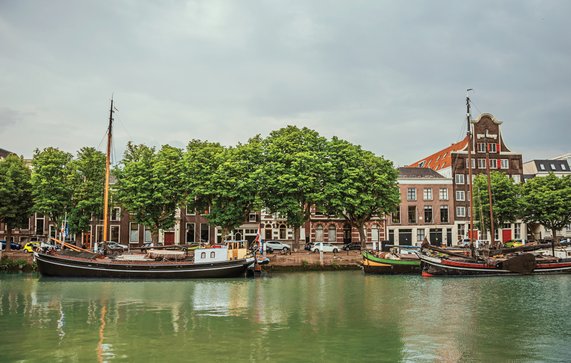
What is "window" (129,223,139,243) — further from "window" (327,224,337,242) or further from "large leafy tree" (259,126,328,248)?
"window" (327,224,337,242)

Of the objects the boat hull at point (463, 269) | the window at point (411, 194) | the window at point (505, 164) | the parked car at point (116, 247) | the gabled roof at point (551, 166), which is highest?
the gabled roof at point (551, 166)

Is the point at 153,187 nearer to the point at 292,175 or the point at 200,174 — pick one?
the point at 200,174

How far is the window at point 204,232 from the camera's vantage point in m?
74.2

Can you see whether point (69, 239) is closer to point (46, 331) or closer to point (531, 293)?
point (46, 331)

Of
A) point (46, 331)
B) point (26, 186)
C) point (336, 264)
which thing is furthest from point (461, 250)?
point (26, 186)

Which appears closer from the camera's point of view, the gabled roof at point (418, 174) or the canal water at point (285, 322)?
the canal water at point (285, 322)

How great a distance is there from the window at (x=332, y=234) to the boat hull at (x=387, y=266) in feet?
77.9

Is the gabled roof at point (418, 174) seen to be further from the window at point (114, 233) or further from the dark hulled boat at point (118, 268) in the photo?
the window at point (114, 233)

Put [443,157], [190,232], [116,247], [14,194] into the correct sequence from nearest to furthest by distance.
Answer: [14,194] < [116,247] < [190,232] < [443,157]

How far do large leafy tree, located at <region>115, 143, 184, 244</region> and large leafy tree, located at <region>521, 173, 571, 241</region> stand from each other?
163ft

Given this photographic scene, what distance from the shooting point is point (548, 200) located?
70.9 metres

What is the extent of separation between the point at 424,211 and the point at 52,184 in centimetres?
5482

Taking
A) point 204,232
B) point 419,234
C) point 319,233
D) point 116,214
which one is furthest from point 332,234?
point 116,214

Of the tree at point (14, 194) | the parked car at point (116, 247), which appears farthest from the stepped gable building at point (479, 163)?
the tree at point (14, 194)
